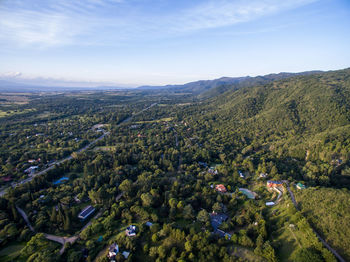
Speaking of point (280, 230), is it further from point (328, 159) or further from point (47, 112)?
→ point (47, 112)

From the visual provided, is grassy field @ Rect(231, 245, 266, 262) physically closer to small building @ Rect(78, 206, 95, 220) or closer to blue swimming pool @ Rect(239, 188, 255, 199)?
blue swimming pool @ Rect(239, 188, 255, 199)

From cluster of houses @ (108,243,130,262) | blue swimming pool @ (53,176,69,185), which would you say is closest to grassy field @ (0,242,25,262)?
cluster of houses @ (108,243,130,262)

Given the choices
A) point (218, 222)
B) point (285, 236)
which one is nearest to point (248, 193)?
point (218, 222)

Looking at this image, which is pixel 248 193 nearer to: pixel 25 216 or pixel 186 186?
pixel 186 186

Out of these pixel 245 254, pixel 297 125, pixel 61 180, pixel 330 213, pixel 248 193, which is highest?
pixel 297 125

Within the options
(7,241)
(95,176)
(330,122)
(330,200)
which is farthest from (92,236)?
(330,122)
